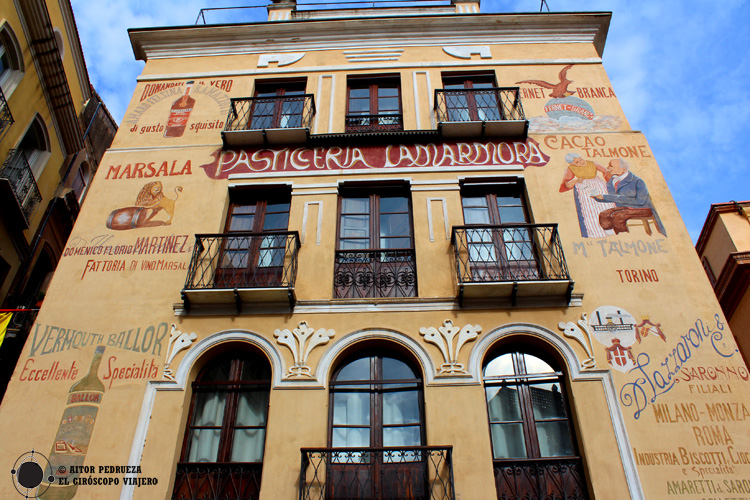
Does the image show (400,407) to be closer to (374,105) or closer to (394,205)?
(394,205)

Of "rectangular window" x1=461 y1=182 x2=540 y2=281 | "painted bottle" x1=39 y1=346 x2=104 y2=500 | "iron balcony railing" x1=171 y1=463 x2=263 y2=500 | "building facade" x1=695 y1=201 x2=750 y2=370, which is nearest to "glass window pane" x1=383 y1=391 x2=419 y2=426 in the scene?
"iron balcony railing" x1=171 y1=463 x2=263 y2=500

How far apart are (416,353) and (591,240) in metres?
3.75

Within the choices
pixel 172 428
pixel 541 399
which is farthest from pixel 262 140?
pixel 541 399

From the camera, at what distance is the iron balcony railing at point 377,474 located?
7293mm

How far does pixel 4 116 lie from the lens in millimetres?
13031

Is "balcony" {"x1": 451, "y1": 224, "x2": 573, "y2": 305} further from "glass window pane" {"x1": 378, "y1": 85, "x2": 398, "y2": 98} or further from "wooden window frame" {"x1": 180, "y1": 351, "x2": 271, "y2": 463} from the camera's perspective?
→ "glass window pane" {"x1": 378, "y1": 85, "x2": 398, "y2": 98}

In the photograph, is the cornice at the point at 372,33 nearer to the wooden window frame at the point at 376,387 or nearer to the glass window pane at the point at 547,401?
the wooden window frame at the point at 376,387

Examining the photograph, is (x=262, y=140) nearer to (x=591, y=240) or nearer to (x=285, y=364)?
(x=285, y=364)

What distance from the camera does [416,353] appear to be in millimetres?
8500

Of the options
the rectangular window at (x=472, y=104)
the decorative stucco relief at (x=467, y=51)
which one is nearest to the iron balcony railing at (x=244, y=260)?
the rectangular window at (x=472, y=104)

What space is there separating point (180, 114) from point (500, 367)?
8844 mm

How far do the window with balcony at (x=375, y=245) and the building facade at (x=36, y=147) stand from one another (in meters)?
7.25

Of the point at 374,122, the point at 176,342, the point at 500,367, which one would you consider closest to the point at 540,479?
the point at 500,367

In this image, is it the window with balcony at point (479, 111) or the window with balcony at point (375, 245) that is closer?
the window with balcony at point (375, 245)
